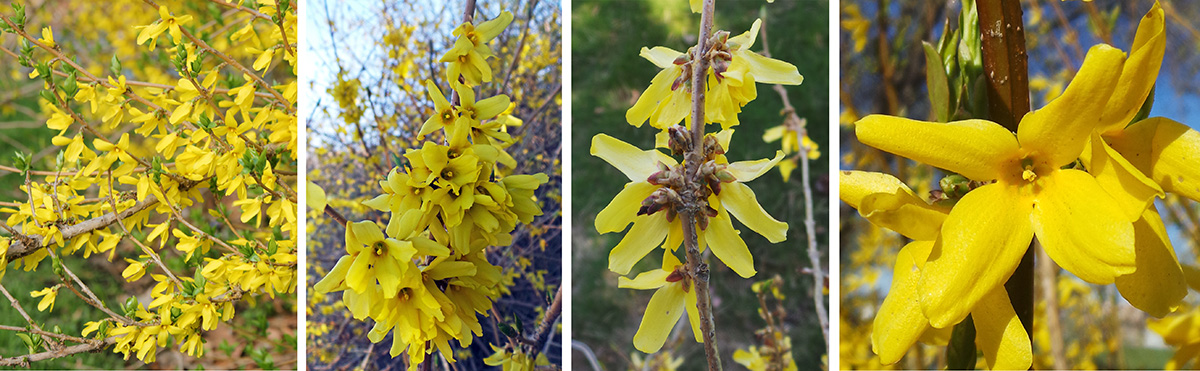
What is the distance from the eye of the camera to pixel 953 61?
1.19 feet

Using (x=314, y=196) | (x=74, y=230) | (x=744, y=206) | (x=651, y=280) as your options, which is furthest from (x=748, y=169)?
(x=74, y=230)

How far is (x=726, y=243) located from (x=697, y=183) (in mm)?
87

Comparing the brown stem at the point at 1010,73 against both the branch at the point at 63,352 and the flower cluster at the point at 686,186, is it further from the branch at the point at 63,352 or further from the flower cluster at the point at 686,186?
the branch at the point at 63,352

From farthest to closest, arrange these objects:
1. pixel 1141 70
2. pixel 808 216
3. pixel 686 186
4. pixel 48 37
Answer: pixel 48 37, pixel 808 216, pixel 686 186, pixel 1141 70

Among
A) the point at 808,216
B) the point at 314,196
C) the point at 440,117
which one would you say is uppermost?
the point at 440,117

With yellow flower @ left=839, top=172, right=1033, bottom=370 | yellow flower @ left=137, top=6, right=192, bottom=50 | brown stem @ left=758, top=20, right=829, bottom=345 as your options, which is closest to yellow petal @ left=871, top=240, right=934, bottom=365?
yellow flower @ left=839, top=172, right=1033, bottom=370

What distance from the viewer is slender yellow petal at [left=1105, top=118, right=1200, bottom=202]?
27 cm

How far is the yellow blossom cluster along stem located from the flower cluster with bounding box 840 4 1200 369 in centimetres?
25

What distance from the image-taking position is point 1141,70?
252 millimetres

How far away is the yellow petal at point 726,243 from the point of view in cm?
60

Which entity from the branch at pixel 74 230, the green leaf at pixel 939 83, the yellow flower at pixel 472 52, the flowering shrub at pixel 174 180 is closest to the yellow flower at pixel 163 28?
the flowering shrub at pixel 174 180

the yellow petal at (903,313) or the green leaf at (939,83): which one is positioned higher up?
the green leaf at (939,83)

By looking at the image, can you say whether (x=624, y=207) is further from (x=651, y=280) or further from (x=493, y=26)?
(x=493, y=26)

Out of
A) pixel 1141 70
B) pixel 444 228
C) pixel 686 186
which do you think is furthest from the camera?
pixel 444 228
